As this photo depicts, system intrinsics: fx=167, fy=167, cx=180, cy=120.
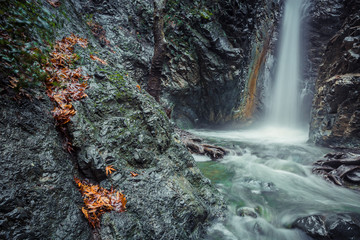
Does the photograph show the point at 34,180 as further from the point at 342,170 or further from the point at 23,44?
the point at 342,170

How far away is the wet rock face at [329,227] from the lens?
105 inches

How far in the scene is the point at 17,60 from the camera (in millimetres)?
1871

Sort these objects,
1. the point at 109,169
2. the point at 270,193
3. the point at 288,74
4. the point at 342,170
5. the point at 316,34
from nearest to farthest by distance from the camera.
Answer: the point at 109,169 < the point at 270,193 < the point at 342,170 < the point at 316,34 < the point at 288,74

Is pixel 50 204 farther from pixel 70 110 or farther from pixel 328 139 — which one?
pixel 328 139

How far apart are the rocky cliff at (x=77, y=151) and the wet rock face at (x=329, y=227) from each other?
61.6 inches

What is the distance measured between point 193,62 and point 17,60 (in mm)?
10742

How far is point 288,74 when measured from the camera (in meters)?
20.4

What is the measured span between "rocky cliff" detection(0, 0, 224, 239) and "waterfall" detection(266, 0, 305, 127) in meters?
20.1

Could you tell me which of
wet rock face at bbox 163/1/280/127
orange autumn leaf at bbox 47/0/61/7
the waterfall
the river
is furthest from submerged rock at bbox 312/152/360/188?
the waterfall

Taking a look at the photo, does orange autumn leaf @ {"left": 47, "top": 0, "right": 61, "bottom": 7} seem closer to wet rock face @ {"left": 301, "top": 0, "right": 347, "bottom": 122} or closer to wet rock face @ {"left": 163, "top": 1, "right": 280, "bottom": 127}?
wet rock face @ {"left": 163, "top": 1, "right": 280, "bottom": 127}

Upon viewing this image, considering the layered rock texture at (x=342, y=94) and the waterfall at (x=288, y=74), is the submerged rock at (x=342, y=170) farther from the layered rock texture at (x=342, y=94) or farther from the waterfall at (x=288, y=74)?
the waterfall at (x=288, y=74)

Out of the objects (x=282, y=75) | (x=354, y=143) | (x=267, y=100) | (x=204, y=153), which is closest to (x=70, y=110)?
(x=204, y=153)

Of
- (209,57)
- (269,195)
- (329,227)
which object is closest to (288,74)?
(209,57)

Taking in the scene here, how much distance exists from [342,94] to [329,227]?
843 centimetres
